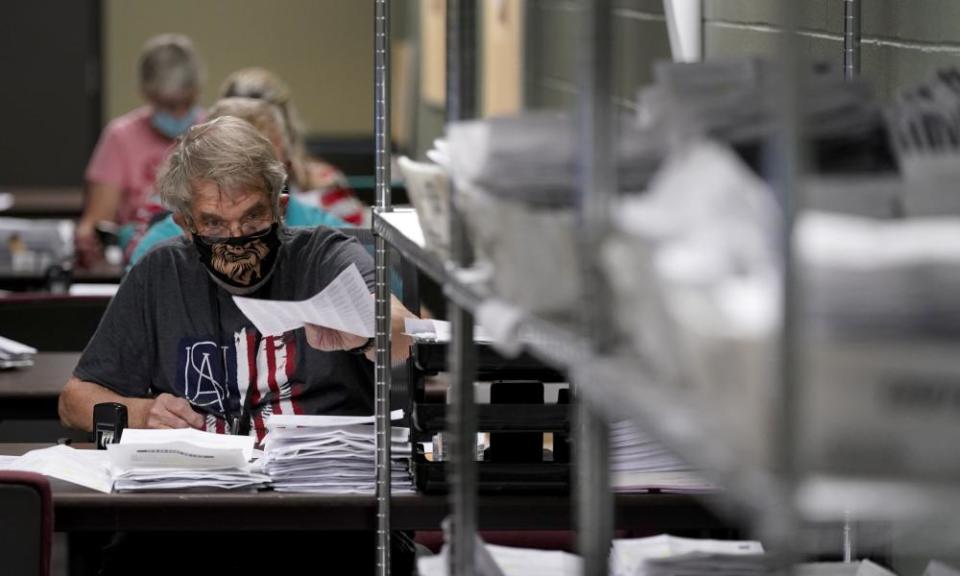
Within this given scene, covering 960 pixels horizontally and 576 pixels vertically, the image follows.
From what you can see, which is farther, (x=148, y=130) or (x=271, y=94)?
(x=148, y=130)

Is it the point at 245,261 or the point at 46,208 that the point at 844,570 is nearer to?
the point at 245,261

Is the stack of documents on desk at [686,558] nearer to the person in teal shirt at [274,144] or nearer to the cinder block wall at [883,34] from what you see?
the cinder block wall at [883,34]

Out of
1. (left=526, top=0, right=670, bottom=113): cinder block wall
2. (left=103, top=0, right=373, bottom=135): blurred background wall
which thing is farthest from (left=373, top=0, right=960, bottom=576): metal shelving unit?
(left=103, top=0, right=373, bottom=135): blurred background wall

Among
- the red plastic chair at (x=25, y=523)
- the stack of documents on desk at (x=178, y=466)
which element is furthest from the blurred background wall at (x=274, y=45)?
the red plastic chair at (x=25, y=523)

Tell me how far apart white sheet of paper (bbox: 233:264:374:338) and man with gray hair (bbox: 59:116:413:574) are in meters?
0.06

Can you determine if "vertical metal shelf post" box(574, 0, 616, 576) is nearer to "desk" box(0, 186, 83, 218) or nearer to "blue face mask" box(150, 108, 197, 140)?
"blue face mask" box(150, 108, 197, 140)

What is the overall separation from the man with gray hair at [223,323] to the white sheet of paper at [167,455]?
0.35 meters

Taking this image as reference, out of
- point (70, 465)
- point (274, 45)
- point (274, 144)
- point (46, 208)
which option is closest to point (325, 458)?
point (70, 465)

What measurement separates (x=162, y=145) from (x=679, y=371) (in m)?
5.56

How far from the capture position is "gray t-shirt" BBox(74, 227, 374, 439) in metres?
2.77

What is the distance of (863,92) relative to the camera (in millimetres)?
1146

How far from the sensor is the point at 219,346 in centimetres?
280

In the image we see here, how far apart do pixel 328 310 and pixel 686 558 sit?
3.36 ft

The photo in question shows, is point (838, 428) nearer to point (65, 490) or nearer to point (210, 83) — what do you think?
point (65, 490)
